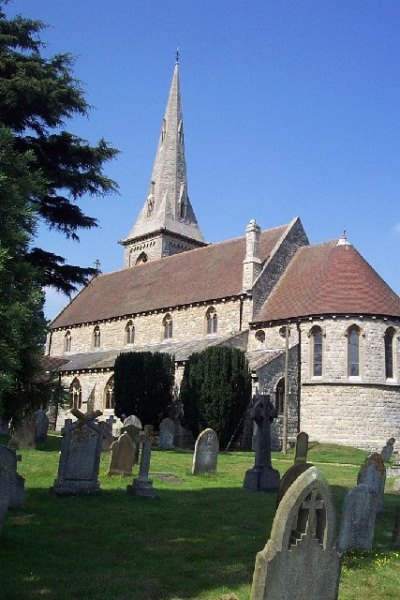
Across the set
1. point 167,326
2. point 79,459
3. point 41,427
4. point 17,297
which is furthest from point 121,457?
point 167,326

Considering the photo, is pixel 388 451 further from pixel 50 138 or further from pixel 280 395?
pixel 50 138

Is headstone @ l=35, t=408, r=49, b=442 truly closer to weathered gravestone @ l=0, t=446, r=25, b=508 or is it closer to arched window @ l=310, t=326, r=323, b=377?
weathered gravestone @ l=0, t=446, r=25, b=508

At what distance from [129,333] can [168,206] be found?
50.9 ft

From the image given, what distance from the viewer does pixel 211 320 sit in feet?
101

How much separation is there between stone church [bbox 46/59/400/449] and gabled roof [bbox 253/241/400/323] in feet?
0.20

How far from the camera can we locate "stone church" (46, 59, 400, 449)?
25.3 metres

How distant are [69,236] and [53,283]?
1170mm

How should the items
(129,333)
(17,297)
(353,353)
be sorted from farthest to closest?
(129,333), (353,353), (17,297)

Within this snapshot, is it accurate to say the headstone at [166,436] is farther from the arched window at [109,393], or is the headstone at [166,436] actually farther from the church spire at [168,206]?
the church spire at [168,206]

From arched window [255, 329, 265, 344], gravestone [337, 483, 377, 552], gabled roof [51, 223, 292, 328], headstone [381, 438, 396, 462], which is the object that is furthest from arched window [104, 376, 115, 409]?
gravestone [337, 483, 377, 552]

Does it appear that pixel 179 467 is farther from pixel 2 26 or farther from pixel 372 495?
pixel 2 26

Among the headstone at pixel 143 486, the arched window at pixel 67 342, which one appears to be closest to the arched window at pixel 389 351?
the headstone at pixel 143 486

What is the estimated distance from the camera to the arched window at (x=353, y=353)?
2567 cm

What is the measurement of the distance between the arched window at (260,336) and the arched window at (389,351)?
5645 millimetres
